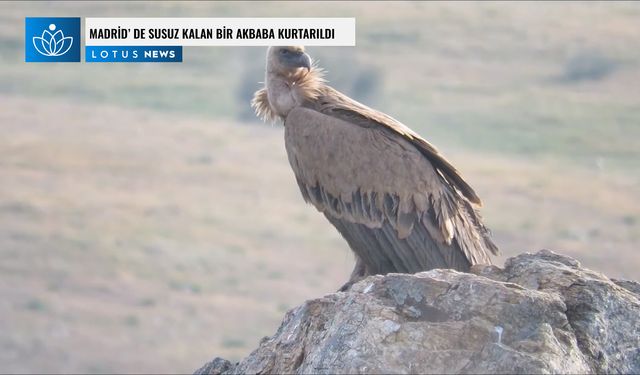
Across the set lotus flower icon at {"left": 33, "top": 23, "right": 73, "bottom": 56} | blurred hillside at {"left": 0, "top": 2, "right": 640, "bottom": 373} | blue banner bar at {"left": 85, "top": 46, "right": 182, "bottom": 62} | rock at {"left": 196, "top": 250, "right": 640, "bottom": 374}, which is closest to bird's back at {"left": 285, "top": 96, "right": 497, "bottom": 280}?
rock at {"left": 196, "top": 250, "right": 640, "bottom": 374}

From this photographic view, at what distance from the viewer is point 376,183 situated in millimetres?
10453

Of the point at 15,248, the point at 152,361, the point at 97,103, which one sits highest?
the point at 97,103

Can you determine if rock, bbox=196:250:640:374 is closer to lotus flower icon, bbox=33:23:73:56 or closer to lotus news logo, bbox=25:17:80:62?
lotus news logo, bbox=25:17:80:62

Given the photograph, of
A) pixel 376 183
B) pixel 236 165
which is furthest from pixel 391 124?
pixel 236 165

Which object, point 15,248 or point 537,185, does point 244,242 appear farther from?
point 537,185

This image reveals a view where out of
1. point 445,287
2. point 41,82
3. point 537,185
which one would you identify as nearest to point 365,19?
point 537,185

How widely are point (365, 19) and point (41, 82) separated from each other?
1473 centimetres

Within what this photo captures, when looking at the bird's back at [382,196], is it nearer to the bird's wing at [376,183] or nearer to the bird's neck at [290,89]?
the bird's wing at [376,183]

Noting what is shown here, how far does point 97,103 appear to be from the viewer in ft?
174

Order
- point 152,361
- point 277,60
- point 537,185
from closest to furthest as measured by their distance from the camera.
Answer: point 277,60 < point 152,361 < point 537,185

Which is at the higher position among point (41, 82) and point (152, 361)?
point (41, 82)

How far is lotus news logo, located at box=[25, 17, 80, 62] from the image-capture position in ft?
65.0

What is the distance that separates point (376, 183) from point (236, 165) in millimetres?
35968

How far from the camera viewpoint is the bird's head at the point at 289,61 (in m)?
11.3
